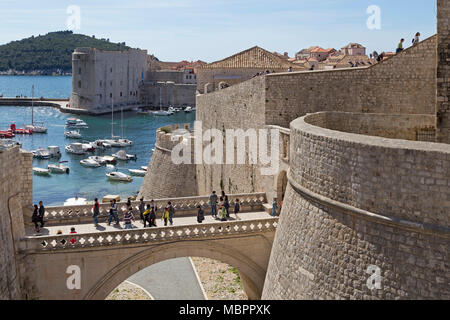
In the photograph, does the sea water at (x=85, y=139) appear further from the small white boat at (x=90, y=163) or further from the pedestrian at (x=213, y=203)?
the pedestrian at (x=213, y=203)

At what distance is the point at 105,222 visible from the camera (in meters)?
15.6

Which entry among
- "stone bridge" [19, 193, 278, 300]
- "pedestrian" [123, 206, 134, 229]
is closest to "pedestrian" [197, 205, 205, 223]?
"stone bridge" [19, 193, 278, 300]

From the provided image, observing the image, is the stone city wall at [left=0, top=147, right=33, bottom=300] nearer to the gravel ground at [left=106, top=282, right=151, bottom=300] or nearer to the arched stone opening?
the gravel ground at [left=106, top=282, right=151, bottom=300]

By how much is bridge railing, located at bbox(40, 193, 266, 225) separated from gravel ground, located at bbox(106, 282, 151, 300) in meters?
3.30

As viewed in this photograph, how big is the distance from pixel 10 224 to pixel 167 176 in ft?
48.9

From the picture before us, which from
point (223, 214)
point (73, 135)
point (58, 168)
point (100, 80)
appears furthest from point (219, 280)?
point (100, 80)

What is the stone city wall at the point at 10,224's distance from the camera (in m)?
11.7

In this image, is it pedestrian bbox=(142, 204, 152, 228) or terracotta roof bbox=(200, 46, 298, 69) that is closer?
pedestrian bbox=(142, 204, 152, 228)

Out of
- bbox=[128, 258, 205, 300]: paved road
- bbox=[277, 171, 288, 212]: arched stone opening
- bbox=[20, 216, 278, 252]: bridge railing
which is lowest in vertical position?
bbox=[128, 258, 205, 300]: paved road

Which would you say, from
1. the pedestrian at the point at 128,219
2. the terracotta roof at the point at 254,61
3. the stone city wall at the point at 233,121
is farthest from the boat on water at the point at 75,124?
the pedestrian at the point at 128,219

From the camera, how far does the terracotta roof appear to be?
93.1 ft

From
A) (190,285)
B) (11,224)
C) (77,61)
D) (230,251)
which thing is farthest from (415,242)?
(77,61)

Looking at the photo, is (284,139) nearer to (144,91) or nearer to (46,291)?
(46,291)
